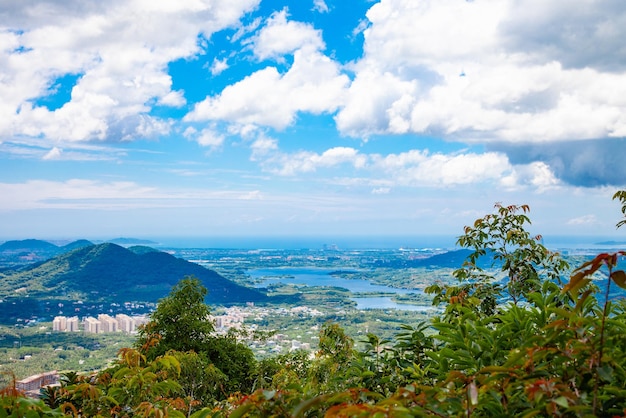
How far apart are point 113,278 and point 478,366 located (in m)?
73.7

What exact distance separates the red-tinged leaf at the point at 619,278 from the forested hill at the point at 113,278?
5964 cm

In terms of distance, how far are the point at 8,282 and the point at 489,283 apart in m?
74.5

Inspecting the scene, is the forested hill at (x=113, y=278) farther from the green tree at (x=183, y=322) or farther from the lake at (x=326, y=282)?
the green tree at (x=183, y=322)

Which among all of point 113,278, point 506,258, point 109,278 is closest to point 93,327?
point 109,278

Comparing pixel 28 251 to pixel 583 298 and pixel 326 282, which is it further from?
pixel 583 298

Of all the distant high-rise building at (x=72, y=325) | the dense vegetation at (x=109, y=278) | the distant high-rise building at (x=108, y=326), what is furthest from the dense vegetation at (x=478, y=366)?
the dense vegetation at (x=109, y=278)

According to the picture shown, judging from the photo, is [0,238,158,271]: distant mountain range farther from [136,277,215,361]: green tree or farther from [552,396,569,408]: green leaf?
[552,396,569,408]: green leaf

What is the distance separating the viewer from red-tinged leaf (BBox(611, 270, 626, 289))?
1044 millimetres

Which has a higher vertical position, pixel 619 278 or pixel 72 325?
pixel 619 278

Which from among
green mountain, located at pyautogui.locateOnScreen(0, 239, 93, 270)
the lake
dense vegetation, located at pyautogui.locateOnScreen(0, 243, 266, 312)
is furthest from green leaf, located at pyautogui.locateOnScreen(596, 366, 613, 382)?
green mountain, located at pyautogui.locateOnScreen(0, 239, 93, 270)

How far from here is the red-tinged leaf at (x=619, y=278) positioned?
1044 mm

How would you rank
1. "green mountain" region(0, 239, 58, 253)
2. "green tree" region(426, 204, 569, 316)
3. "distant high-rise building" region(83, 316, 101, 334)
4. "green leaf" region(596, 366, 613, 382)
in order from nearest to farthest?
1. "green leaf" region(596, 366, 613, 382)
2. "green tree" region(426, 204, 569, 316)
3. "distant high-rise building" region(83, 316, 101, 334)
4. "green mountain" region(0, 239, 58, 253)

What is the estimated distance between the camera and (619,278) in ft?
3.44

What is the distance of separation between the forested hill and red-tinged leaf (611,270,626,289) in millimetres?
59635
